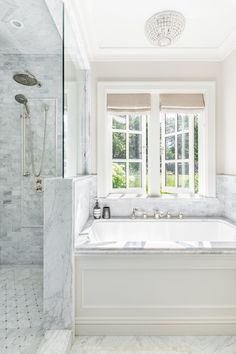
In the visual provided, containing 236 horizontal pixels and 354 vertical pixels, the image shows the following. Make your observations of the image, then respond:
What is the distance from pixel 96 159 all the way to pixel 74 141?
0.67 m

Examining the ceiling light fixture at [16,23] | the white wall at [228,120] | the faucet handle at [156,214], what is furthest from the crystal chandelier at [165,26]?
the faucet handle at [156,214]

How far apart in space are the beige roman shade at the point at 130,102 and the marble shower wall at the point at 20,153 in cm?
64

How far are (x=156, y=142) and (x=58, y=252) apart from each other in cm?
183

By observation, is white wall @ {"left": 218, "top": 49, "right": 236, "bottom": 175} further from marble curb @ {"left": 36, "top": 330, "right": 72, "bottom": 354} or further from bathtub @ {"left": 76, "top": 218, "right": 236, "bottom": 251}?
marble curb @ {"left": 36, "top": 330, "right": 72, "bottom": 354}

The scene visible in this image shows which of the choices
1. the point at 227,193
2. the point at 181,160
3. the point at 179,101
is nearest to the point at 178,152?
the point at 181,160

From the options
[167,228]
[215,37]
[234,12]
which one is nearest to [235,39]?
[215,37]

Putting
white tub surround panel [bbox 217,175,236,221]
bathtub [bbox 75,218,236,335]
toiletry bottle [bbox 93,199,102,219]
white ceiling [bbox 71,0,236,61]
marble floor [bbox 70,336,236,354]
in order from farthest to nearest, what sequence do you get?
1. toiletry bottle [bbox 93,199,102,219]
2. white tub surround panel [bbox 217,175,236,221]
3. white ceiling [bbox 71,0,236,61]
4. bathtub [bbox 75,218,236,335]
5. marble floor [bbox 70,336,236,354]

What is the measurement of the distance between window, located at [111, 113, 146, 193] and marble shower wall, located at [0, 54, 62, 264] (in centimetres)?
74

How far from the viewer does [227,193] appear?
289 cm

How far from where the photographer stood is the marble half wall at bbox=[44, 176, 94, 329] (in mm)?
1798

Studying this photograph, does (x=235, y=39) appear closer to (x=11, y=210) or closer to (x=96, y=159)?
(x=96, y=159)

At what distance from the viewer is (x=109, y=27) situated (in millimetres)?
2484

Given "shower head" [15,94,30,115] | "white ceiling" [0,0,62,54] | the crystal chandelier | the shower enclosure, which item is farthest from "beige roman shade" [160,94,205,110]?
"shower head" [15,94,30,115]

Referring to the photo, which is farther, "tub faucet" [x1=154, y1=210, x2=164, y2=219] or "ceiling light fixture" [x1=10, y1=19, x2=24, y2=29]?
"tub faucet" [x1=154, y1=210, x2=164, y2=219]
